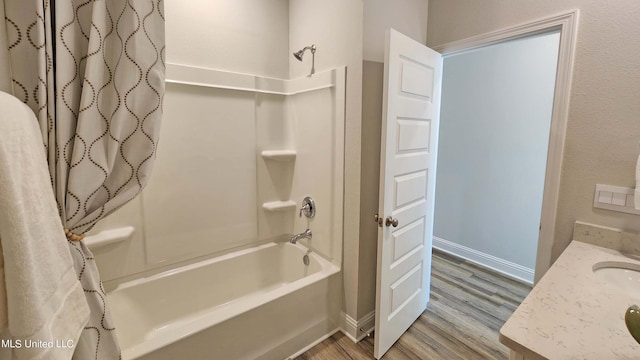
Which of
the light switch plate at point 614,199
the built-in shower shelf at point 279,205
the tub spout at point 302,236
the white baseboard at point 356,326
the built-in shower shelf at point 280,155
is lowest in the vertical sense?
the white baseboard at point 356,326

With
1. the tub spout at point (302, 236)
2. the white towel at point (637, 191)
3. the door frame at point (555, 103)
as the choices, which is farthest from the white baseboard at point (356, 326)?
the white towel at point (637, 191)

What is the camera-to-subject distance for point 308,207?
6.92ft

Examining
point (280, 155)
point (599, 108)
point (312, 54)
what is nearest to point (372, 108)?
point (312, 54)

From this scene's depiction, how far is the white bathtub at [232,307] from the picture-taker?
52.9 inches

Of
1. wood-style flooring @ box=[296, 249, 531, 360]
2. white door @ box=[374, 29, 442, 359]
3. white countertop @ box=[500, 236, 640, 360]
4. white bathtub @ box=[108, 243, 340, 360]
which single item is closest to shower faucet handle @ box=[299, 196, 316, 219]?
white bathtub @ box=[108, 243, 340, 360]

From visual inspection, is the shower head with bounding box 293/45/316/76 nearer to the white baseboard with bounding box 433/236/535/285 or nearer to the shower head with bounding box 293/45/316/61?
the shower head with bounding box 293/45/316/61

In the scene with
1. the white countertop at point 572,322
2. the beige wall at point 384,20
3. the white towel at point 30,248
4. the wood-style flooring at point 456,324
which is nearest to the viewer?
the white towel at point 30,248

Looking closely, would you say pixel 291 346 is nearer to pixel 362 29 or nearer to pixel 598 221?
pixel 598 221

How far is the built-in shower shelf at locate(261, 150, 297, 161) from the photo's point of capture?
216 centimetres

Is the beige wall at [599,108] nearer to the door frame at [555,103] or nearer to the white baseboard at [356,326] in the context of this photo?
the door frame at [555,103]

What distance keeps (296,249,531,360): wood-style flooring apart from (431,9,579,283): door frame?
24.1 inches

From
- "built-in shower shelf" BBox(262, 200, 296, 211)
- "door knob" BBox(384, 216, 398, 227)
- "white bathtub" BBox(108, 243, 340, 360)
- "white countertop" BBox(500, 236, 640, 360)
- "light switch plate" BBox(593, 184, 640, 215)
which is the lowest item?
"white bathtub" BBox(108, 243, 340, 360)

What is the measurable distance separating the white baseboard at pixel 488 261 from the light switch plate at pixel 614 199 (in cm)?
152

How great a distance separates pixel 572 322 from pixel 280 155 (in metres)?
1.85
